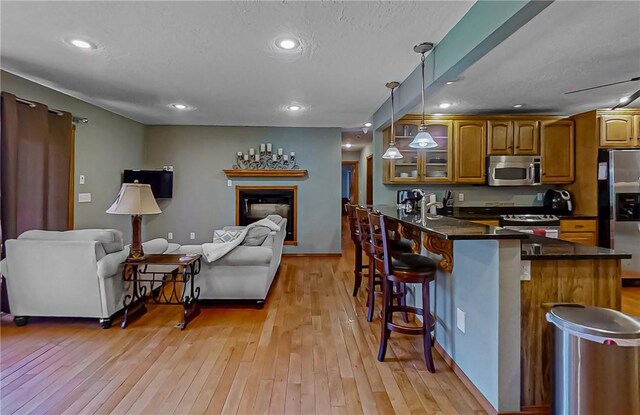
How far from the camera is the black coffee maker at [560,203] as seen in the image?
449cm

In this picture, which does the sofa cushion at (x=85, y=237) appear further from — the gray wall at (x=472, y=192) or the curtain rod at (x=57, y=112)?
the gray wall at (x=472, y=192)

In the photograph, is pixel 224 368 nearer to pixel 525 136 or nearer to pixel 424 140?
pixel 424 140

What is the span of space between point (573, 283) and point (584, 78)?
258cm

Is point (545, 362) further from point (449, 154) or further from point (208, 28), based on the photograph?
point (449, 154)

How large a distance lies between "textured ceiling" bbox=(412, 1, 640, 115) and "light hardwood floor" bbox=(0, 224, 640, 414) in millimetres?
2398

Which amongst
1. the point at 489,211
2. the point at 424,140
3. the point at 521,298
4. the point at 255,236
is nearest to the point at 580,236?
the point at 489,211

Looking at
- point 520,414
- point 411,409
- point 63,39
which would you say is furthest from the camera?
point 63,39

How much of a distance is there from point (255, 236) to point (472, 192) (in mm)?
3436

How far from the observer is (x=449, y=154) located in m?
4.61

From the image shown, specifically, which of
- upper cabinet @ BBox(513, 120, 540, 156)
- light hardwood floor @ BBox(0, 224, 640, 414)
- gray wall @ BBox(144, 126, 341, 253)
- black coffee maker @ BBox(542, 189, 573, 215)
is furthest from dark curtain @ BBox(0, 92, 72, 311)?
black coffee maker @ BBox(542, 189, 573, 215)

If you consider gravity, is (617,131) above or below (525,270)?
above

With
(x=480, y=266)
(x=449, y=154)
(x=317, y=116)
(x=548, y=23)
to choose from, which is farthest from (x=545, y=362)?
(x=317, y=116)

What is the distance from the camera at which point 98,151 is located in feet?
15.2

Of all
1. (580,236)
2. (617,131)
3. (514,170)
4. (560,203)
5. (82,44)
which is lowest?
(580,236)
